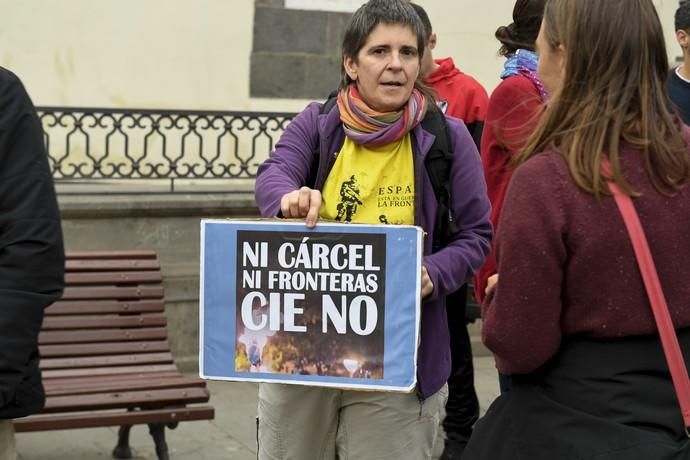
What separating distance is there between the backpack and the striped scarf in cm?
6

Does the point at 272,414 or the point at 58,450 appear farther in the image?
the point at 58,450

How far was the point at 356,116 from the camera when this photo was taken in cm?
364

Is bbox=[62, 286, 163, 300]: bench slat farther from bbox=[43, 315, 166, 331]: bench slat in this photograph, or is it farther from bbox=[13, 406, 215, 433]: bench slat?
bbox=[13, 406, 215, 433]: bench slat

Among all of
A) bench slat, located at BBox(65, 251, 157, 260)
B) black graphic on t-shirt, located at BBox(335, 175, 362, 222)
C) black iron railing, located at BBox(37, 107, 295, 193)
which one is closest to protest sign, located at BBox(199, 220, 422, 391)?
black graphic on t-shirt, located at BBox(335, 175, 362, 222)

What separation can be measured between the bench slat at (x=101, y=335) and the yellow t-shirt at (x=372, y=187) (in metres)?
2.69

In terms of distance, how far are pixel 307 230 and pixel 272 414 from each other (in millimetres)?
679

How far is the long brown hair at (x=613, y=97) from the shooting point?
266 cm

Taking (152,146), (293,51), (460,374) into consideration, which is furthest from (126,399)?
(293,51)

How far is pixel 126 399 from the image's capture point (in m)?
5.57

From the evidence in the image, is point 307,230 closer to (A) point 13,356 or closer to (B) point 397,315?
(B) point 397,315

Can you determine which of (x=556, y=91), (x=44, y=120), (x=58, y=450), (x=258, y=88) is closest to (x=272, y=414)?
(x=556, y=91)

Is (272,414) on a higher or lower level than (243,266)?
lower

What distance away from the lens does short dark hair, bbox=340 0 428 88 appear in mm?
3680

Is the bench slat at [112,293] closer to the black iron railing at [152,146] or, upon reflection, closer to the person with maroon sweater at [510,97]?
the black iron railing at [152,146]
